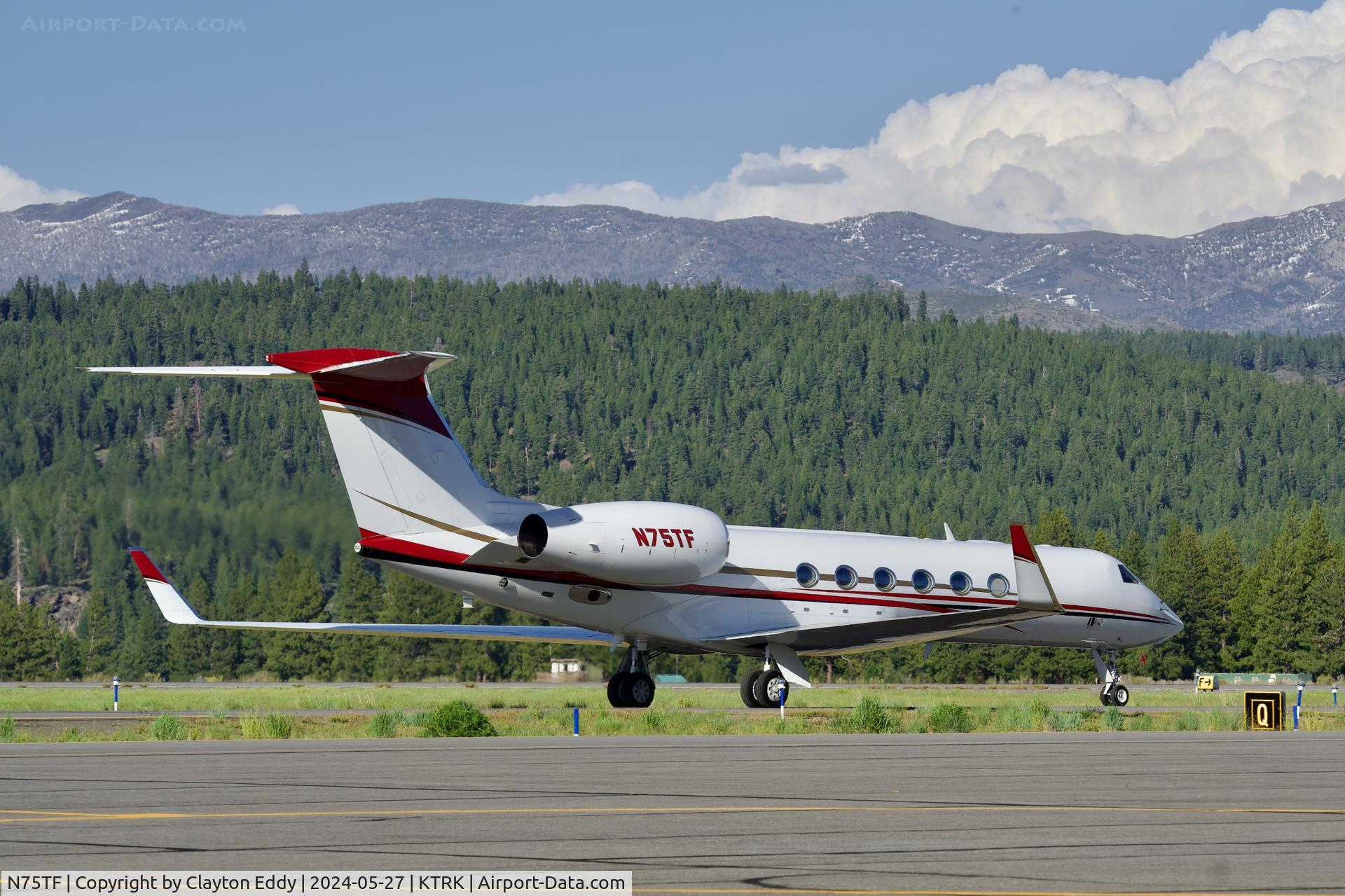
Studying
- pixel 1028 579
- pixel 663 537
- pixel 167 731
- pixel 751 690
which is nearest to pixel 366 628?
pixel 663 537

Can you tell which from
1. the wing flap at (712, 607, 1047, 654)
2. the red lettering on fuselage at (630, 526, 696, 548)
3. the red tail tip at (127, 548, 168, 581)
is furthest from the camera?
the red tail tip at (127, 548, 168, 581)

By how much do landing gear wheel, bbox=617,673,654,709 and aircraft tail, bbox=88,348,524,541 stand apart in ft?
15.7

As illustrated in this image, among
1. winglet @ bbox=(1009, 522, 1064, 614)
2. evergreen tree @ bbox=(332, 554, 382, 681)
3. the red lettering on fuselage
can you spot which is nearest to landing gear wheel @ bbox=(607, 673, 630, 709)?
the red lettering on fuselage

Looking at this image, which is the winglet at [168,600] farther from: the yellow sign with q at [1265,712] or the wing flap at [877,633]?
the yellow sign with q at [1265,712]

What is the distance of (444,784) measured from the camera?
17.9 meters

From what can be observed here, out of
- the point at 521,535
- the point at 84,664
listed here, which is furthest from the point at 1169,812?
the point at 84,664

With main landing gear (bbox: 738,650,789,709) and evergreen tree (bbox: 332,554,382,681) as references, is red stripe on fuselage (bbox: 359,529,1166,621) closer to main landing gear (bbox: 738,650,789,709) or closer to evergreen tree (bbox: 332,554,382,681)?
main landing gear (bbox: 738,650,789,709)

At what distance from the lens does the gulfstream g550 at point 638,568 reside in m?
31.6

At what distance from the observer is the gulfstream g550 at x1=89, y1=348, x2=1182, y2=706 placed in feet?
104

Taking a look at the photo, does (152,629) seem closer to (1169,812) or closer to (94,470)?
(94,470)

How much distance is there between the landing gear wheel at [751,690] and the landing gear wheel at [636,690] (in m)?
1.83

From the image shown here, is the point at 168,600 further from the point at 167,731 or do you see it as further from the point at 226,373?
the point at 167,731

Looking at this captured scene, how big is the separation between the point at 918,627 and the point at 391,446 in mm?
10269

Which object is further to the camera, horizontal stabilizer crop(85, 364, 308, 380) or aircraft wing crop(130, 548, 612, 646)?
aircraft wing crop(130, 548, 612, 646)
